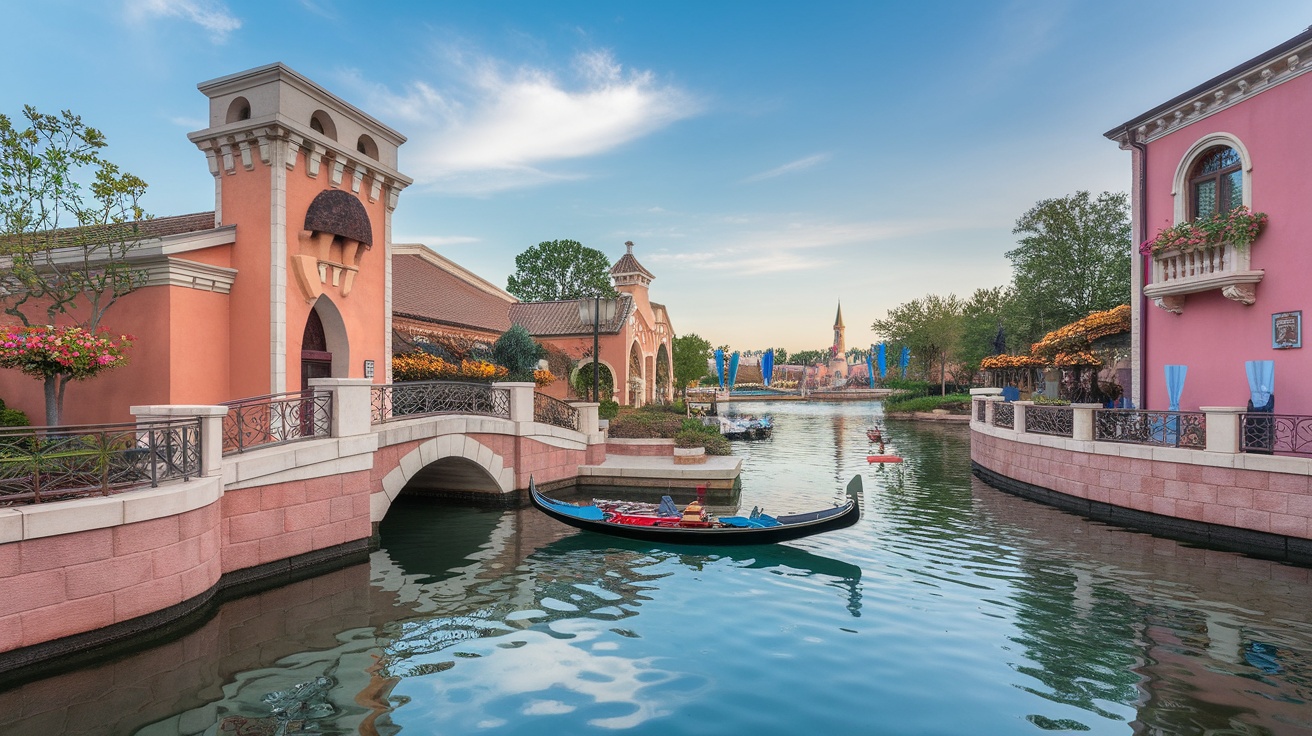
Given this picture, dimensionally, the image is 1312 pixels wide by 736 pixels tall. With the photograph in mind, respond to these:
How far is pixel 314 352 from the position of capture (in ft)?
47.1

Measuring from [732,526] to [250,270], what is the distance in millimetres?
10677

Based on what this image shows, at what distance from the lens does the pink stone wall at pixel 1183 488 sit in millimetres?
11266

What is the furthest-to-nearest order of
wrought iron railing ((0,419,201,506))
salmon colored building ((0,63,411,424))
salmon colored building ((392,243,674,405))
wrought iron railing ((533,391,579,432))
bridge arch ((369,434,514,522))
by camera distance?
salmon colored building ((392,243,674,405))
wrought iron railing ((533,391,579,432))
bridge arch ((369,434,514,522))
salmon colored building ((0,63,411,424))
wrought iron railing ((0,419,201,506))

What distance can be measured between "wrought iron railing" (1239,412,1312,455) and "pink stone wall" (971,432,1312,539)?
0.61 meters

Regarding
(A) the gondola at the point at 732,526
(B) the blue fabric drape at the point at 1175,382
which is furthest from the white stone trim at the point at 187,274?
(B) the blue fabric drape at the point at 1175,382

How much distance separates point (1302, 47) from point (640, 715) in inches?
680

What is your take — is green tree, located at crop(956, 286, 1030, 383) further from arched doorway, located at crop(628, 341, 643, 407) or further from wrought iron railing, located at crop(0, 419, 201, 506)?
wrought iron railing, located at crop(0, 419, 201, 506)

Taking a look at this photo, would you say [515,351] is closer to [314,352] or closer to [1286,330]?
[314,352]

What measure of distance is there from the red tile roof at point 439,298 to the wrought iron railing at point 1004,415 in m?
19.6

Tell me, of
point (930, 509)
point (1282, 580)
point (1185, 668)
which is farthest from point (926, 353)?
point (1185, 668)

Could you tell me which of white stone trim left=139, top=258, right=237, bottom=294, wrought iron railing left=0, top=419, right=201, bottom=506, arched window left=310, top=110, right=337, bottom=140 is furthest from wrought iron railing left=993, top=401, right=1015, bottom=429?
white stone trim left=139, top=258, right=237, bottom=294

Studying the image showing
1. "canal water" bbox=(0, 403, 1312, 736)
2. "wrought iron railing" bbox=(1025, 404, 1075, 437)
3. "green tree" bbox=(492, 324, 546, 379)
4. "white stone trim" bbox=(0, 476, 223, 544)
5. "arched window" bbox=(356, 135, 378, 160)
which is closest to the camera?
"canal water" bbox=(0, 403, 1312, 736)

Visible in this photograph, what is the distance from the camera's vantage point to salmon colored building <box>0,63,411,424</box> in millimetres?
11680

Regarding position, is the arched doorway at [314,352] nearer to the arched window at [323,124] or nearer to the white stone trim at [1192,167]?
the arched window at [323,124]
